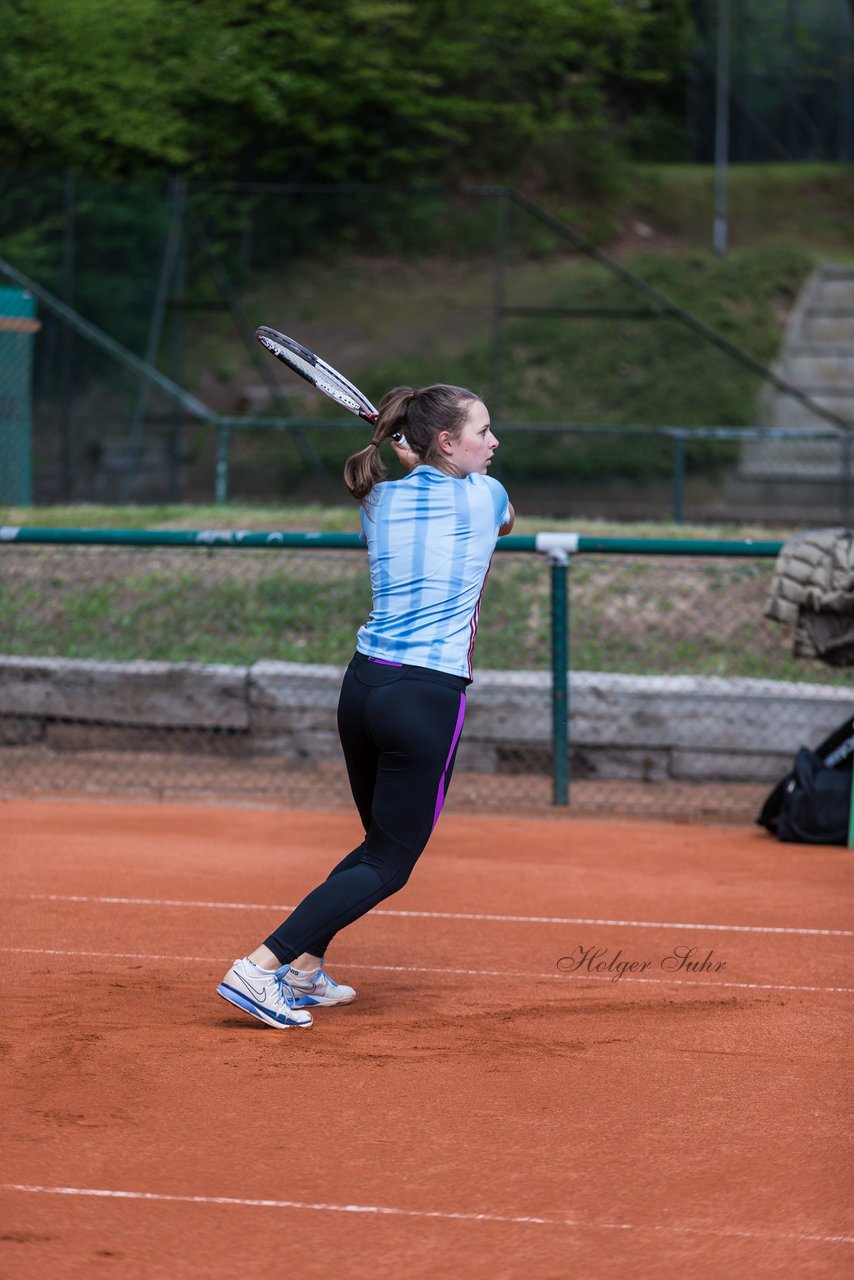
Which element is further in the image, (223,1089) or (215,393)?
(215,393)

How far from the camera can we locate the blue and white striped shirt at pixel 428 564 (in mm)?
4387

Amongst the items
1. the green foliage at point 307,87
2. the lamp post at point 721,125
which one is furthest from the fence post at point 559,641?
the lamp post at point 721,125

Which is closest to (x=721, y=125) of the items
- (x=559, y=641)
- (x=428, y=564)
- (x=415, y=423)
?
(x=559, y=641)

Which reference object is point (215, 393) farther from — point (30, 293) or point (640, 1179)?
point (640, 1179)

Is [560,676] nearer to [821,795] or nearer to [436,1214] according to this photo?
[821,795]

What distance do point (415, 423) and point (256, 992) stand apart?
5.62 ft

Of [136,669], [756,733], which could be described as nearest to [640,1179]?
[756,733]

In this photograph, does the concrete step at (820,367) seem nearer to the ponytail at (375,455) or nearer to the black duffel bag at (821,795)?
the black duffel bag at (821,795)

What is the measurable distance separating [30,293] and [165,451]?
2.22 metres

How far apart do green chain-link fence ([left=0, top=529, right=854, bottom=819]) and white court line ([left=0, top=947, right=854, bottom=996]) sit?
331 cm

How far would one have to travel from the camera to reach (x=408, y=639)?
4.39 metres

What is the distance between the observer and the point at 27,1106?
3898mm
